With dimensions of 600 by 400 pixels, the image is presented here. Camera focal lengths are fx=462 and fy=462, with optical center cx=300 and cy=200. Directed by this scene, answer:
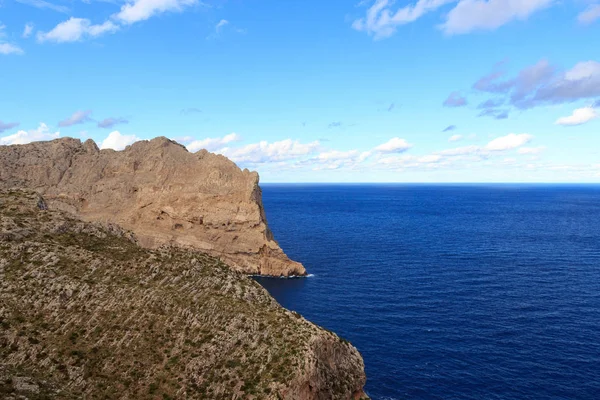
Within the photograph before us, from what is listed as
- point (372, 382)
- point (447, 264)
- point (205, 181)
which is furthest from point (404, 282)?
point (205, 181)

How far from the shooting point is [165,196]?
118m

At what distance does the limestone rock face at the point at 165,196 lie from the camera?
11419cm

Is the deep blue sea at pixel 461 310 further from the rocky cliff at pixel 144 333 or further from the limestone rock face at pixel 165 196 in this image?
the rocky cliff at pixel 144 333

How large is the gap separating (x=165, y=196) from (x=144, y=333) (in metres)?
78.6

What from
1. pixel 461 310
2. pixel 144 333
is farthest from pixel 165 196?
pixel 144 333

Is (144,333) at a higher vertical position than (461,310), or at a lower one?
higher

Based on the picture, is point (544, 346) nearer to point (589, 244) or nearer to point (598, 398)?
point (598, 398)

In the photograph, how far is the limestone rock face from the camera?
114188 mm

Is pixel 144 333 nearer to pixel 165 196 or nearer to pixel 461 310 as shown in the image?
pixel 461 310

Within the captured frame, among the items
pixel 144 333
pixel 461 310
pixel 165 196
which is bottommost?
pixel 461 310

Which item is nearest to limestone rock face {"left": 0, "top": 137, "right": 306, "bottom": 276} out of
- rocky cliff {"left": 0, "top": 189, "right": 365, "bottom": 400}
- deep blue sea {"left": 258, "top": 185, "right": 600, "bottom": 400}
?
deep blue sea {"left": 258, "top": 185, "right": 600, "bottom": 400}

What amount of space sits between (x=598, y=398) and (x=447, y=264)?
2520 inches

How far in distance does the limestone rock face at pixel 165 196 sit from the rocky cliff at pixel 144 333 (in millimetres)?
59338

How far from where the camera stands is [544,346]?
70062 mm
